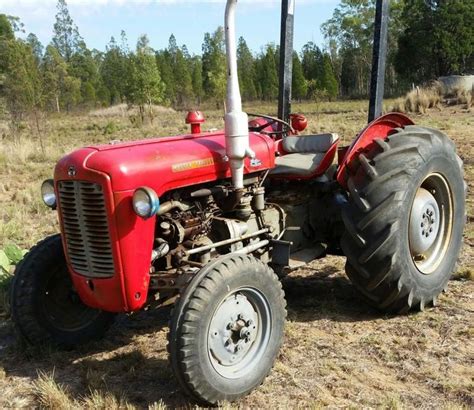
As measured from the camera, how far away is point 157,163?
365cm

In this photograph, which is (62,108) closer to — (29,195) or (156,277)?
(29,195)

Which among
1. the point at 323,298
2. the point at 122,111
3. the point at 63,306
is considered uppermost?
the point at 63,306

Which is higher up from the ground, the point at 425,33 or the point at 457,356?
the point at 425,33

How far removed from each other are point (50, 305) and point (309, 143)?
246 cm

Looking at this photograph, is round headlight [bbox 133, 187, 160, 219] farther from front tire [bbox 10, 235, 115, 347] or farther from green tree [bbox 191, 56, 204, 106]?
green tree [bbox 191, 56, 204, 106]

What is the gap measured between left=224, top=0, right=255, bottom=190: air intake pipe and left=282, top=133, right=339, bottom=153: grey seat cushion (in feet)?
3.96

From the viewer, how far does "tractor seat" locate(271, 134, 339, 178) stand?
15.2ft

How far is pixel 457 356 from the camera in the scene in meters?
3.80

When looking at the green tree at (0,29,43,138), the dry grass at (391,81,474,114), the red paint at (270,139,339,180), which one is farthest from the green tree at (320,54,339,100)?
the red paint at (270,139,339,180)

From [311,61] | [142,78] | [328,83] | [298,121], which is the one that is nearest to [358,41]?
[311,61]

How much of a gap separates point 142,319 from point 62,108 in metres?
49.9

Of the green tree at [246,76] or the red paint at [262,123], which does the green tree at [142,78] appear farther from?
the red paint at [262,123]

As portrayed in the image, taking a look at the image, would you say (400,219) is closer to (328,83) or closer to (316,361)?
(316,361)

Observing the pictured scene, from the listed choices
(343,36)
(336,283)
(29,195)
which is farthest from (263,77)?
(336,283)
